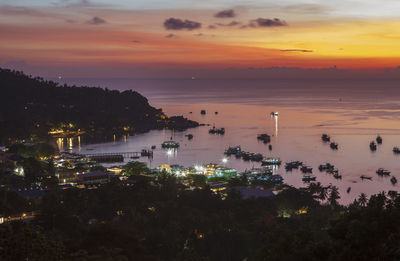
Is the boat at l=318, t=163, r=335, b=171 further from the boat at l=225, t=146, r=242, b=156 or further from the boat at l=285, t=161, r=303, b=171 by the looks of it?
the boat at l=225, t=146, r=242, b=156

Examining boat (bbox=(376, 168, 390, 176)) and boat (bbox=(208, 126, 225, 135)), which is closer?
boat (bbox=(376, 168, 390, 176))

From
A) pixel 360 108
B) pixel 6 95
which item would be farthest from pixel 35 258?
pixel 360 108

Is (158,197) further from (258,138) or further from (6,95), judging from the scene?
(6,95)

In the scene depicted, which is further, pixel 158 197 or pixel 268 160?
pixel 268 160

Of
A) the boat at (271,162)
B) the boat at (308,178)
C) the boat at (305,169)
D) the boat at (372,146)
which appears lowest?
the boat at (308,178)

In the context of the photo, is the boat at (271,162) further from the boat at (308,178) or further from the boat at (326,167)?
the boat at (308,178)

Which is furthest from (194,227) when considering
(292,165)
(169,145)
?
(169,145)

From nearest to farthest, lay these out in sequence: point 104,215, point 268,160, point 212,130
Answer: point 104,215
point 268,160
point 212,130

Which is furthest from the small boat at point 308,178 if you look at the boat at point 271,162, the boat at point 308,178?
the boat at point 271,162

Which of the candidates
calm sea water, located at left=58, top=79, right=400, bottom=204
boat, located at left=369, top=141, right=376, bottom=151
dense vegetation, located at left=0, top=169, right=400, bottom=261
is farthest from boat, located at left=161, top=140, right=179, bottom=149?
dense vegetation, located at left=0, top=169, right=400, bottom=261
